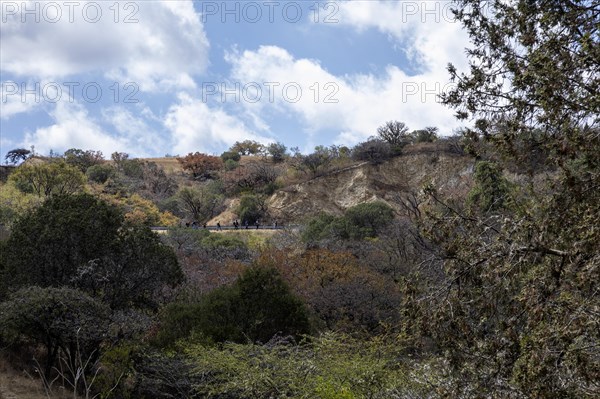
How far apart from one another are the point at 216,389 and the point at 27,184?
5096 centimetres

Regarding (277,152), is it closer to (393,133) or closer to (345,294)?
(393,133)

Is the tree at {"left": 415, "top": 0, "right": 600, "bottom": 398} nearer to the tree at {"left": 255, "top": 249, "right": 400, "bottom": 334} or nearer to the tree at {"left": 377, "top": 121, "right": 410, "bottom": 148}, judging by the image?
the tree at {"left": 255, "top": 249, "right": 400, "bottom": 334}

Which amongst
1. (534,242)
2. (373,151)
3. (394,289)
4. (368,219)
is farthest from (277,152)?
(534,242)

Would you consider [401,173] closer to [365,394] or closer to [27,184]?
[27,184]

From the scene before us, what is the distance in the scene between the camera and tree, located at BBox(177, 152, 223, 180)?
93.7 m

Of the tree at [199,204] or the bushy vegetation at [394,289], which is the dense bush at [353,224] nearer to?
the bushy vegetation at [394,289]

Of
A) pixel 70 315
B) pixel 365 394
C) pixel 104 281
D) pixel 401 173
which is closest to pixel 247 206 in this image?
pixel 401 173

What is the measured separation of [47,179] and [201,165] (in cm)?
3704

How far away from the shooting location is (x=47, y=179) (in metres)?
58.2

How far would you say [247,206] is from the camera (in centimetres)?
6359

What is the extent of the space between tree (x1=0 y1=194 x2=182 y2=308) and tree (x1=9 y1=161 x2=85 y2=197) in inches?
1508

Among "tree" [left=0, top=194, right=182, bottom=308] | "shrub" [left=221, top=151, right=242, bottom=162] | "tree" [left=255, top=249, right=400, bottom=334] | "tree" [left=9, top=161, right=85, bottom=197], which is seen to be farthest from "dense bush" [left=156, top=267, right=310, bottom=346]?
"shrub" [left=221, top=151, right=242, bottom=162]

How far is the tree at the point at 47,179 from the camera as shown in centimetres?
5800

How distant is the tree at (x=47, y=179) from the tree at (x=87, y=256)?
38295 millimetres
